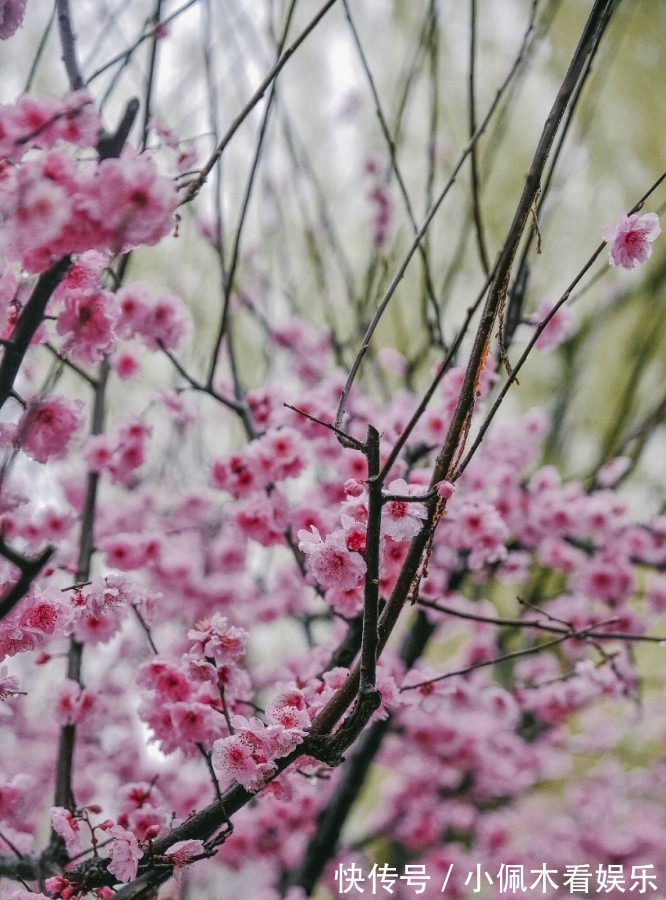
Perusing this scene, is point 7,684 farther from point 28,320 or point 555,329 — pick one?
point 555,329

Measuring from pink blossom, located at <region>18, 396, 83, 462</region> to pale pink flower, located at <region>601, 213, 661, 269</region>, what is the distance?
1244 millimetres

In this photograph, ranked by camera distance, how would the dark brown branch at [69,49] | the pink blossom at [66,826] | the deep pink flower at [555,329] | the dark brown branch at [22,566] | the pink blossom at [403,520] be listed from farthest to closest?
the deep pink flower at [555,329] → the pink blossom at [66,826] → the dark brown branch at [69,49] → the pink blossom at [403,520] → the dark brown branch at [22,566]

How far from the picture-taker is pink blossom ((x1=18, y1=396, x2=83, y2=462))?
1619mm

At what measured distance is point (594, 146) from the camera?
548cm

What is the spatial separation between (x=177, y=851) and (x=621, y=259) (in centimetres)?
159

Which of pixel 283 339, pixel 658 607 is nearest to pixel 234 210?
pixel 283 339

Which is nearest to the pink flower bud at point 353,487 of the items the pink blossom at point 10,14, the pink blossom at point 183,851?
the pink blossom at point 183,851

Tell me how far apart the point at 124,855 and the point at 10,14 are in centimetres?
169

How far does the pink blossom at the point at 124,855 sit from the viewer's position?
145 cm

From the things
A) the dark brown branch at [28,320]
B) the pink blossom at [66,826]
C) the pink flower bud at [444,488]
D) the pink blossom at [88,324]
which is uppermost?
the pink blossom at [88,324]

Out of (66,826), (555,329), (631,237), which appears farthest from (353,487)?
(555,329)

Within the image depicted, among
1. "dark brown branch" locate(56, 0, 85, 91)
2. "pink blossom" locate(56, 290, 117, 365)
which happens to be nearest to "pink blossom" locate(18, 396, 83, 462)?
"pink blossom" locate(56, 290, 117, 365)

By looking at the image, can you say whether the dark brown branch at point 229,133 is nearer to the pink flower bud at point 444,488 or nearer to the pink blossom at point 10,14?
the pink blossom at point 10,14

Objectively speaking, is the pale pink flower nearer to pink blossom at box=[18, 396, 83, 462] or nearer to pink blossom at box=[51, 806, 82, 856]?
pink blossom at box=[18, 396, 83, 462]
